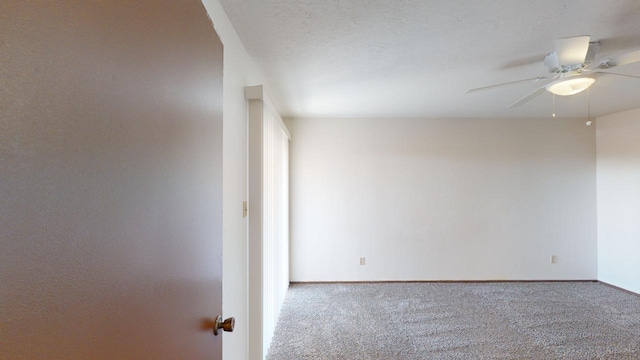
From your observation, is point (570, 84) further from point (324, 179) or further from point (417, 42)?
point (324, 179)

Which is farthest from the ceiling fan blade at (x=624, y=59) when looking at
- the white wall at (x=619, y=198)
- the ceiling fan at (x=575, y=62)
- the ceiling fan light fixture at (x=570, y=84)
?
the white wall at (x=619, y=198)

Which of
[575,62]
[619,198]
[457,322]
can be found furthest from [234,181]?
[619,198]

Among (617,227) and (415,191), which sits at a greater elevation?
(415,191)

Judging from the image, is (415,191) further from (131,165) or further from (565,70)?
(131,165)

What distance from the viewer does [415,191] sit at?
385cm

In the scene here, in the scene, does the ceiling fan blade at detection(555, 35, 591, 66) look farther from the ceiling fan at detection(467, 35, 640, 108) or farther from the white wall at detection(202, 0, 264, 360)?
the white wall at detection(202, 0, 264, 360)

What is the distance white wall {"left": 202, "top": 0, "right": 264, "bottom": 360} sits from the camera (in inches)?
56.6

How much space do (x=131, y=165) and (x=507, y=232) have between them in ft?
14.9

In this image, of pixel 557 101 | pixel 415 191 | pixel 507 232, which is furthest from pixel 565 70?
pixel 507 232

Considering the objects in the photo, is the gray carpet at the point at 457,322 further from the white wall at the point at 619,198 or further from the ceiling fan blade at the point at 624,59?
the ceiling fan blade at the point at 624,59

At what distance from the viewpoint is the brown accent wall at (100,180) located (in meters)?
0.32

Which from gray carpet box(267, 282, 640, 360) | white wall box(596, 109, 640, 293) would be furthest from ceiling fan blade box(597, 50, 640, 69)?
white wall box(596, 109, 640, 293)

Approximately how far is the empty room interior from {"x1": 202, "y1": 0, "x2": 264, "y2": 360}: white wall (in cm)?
2

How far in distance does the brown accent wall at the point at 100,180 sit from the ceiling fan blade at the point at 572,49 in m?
1.84
